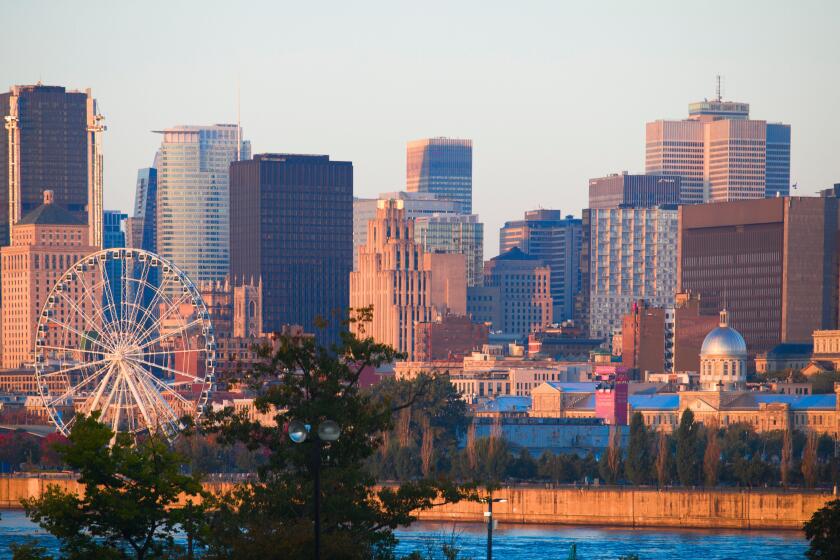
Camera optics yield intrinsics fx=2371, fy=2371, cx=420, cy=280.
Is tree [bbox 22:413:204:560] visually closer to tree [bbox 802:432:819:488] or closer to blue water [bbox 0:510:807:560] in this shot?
blue water [bbox 0:510:807:560]

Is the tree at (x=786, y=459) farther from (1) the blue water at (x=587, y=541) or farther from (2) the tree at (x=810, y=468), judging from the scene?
(1) the blue water at (x=587, y=541)

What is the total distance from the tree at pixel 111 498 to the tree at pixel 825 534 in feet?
107

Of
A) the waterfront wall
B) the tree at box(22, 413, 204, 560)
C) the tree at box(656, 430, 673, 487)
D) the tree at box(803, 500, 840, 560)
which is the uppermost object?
the tree at box(22, 413, 204, 560)

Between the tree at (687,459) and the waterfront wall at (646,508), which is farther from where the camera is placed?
the tree at (687,459)

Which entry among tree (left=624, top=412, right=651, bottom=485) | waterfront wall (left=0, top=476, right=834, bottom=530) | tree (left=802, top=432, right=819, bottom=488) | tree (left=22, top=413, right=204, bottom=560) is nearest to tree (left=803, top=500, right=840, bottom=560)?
tree (left=22, top=413, right=204, bottom=560)

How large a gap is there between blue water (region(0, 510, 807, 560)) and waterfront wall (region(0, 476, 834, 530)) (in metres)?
3.23

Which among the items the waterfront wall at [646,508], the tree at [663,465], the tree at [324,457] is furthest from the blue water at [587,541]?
the tree at [324,457]

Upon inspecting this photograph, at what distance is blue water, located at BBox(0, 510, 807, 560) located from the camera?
12506 cm

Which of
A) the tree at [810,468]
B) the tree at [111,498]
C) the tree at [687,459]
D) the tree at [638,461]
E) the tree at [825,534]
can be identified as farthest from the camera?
the tree at [638,461]

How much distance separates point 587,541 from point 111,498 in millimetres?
81732

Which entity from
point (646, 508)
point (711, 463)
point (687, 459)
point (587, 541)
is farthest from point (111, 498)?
point (711, 463)

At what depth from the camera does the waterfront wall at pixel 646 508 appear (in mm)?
152250

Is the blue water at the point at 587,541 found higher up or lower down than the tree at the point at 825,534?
lower down

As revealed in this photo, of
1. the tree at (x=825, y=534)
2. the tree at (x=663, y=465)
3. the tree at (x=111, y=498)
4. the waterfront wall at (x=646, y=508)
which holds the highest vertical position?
the tree at (x=111, y=498)
